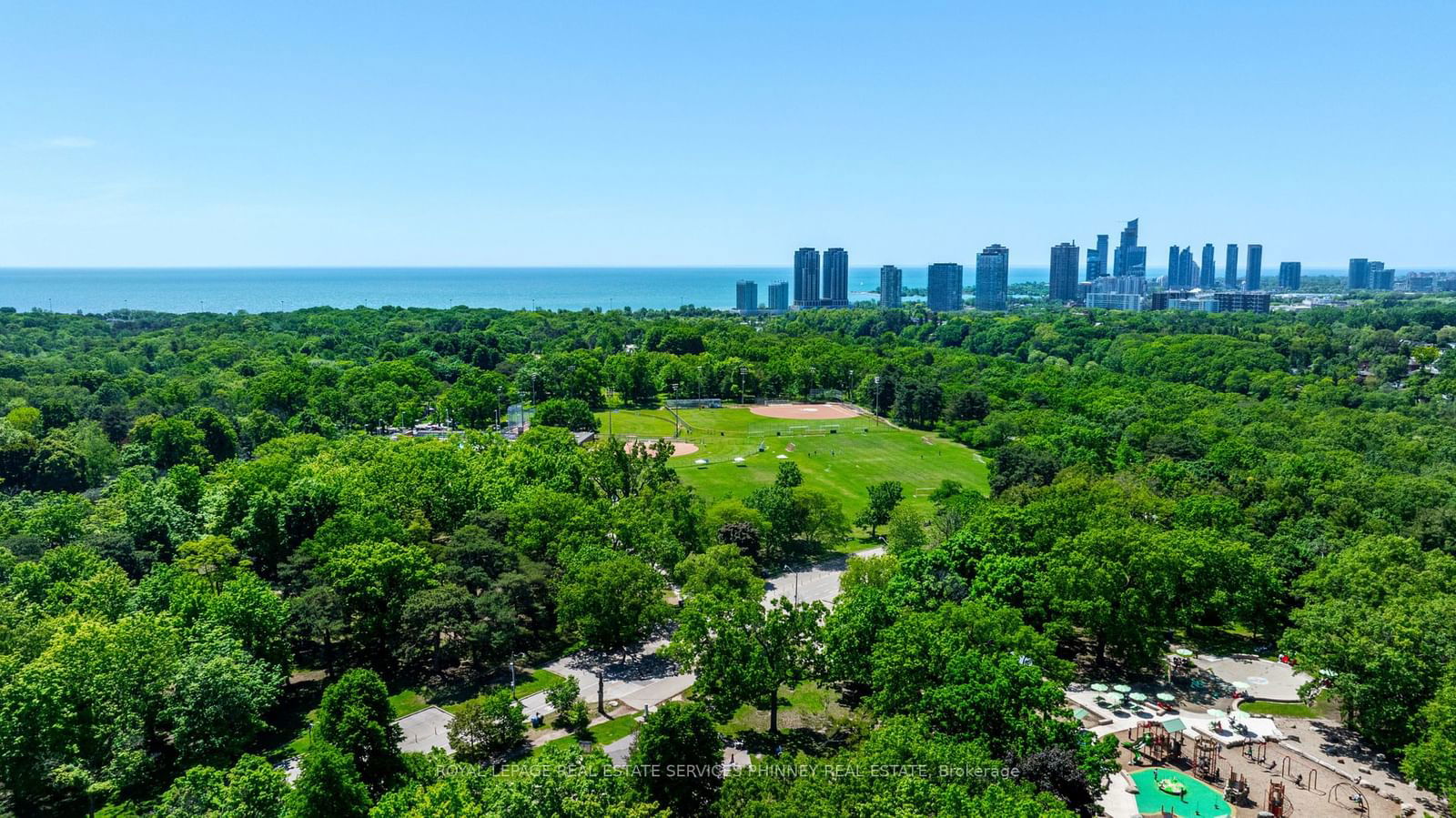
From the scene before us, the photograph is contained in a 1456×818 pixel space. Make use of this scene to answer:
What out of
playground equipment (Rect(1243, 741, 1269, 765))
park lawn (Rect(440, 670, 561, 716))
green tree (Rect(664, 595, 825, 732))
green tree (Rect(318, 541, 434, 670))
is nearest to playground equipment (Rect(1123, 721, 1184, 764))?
playground equipment (Rect(1243, 741, 1269, 765))

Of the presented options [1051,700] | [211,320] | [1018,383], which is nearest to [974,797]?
[1051,700]

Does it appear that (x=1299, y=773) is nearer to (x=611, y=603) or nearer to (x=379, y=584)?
(x=611, y=603)

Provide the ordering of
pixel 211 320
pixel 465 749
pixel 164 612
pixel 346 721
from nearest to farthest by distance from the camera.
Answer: pixel 346 721
pixel 465 749
pixel 164 612
pixel 211 320

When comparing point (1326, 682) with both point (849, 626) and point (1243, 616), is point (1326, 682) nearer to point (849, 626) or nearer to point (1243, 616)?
point (1243, 616)

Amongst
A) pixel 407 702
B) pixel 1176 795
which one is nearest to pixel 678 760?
pixel 407 702

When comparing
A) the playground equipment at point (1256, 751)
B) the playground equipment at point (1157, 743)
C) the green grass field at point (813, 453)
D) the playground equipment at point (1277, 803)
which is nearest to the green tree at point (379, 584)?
the green grass field at point (813, 453)

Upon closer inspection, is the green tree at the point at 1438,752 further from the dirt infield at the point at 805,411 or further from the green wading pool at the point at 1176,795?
the dirt infield at the point at 805,411
